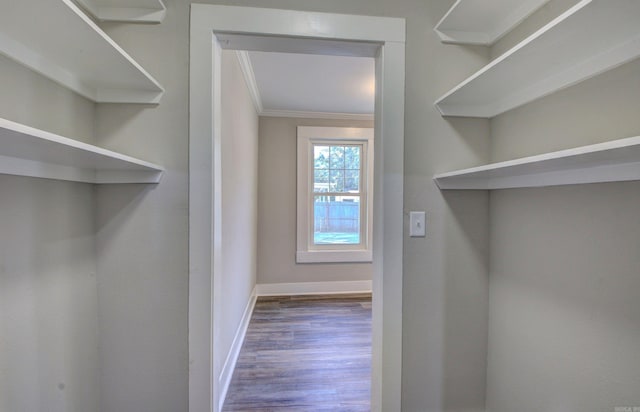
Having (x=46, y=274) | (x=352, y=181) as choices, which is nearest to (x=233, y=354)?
(x=46, y=274)

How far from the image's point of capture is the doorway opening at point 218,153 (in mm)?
1242

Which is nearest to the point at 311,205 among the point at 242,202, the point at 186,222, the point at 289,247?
the point at 289,247

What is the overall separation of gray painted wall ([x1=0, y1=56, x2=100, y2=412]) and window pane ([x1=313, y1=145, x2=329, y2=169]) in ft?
8.97

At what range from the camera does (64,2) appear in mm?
690

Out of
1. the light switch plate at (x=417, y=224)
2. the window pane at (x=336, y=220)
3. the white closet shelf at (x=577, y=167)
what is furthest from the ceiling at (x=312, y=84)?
the white closet shelf at (x=577, y=167)

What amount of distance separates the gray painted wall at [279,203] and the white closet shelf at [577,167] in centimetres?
264

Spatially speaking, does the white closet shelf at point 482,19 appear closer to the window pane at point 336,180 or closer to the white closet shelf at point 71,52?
the white closet shelf at point 71,52

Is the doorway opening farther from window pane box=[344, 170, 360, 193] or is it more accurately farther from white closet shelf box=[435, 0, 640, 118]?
window pane box=[344, 170, 360, 193]

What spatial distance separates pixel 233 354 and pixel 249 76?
2332 mm

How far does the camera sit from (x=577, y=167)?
2.90 ft

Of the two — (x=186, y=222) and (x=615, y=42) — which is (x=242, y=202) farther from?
(x=615, y=42)

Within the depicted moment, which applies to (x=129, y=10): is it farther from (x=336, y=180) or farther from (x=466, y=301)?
(x=336, y=180)

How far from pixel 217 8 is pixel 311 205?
2670 millimetres

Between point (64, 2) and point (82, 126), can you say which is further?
point (82, 126)
